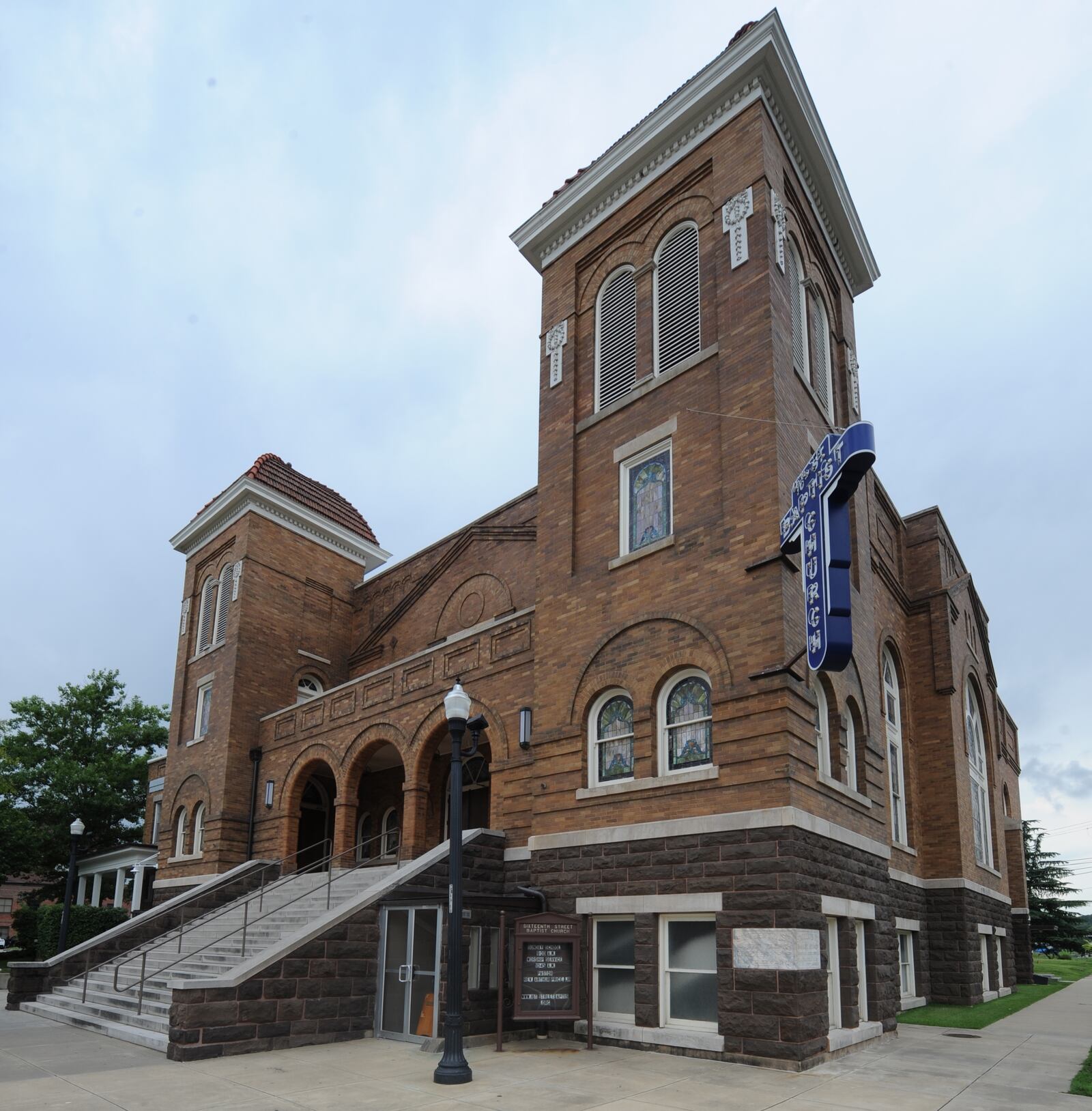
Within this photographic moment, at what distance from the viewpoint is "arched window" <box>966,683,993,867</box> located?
24984 millimetres

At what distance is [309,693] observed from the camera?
93.8ft

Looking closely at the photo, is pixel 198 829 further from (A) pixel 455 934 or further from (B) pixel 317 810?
(A) pixel 455 934

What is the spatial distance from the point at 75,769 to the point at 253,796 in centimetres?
1810

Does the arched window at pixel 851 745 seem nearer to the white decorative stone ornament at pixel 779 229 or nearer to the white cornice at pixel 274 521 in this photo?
the white decorative stone ornament at pixel 779 229

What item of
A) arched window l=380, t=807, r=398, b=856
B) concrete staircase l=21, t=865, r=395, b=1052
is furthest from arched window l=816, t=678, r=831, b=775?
arched window l=380, t=807, r=398, b=856

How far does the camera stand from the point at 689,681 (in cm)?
1488

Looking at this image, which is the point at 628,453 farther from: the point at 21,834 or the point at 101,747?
the point at 101,747

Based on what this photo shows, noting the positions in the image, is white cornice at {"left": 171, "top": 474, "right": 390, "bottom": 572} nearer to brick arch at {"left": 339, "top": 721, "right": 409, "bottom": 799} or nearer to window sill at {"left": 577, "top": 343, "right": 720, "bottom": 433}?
brick arch at {"left": 339, "top": 721, "right": 409, "bottom": 799}

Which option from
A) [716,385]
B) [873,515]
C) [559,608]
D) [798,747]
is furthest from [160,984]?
[873,515]

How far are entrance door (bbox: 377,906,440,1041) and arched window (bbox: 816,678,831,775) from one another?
6181 millimetres

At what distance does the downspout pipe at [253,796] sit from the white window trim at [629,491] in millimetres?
14024

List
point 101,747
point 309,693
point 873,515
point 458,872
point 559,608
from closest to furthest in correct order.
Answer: point 458,872, point 559,608, point 873,515, point 309,693, point 101,747

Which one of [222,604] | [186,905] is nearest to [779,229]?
[186,905]

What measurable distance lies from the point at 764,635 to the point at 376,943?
745 centimetres
